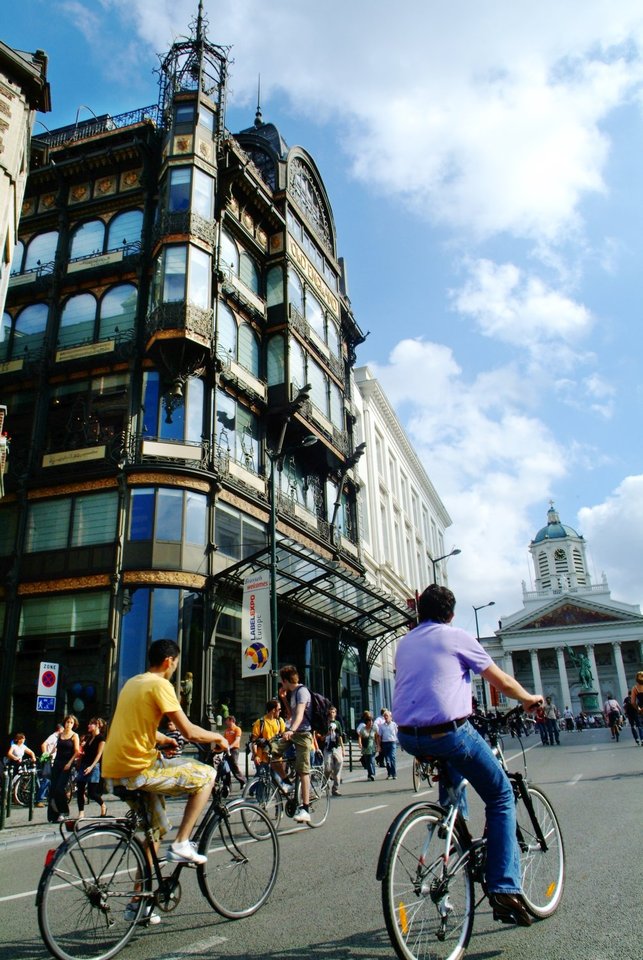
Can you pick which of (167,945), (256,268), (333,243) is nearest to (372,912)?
(167,945)

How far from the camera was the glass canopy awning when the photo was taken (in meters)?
22.3

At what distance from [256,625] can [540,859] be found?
15.9 m

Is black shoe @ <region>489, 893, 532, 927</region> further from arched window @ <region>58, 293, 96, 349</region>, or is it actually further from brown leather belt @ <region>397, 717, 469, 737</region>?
arched window @ <region>58, 293, 96, 349</region>

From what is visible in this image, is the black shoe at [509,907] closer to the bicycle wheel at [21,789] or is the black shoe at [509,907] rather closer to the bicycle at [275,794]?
the bicycle at [275,794]

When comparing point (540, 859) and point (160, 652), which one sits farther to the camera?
point (160, 652)

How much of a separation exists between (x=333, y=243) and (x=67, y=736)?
30.2 m

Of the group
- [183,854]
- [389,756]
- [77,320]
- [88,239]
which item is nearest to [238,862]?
[183,854]

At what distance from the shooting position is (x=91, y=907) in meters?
4.02

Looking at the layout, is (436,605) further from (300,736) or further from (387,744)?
(387,744)

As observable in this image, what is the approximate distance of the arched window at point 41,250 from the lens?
26.9m

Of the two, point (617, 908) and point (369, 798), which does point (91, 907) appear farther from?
point (369, 798)

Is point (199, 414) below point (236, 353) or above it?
below

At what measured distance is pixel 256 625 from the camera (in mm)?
19828

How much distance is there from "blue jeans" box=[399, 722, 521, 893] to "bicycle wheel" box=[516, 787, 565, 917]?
0.51m
